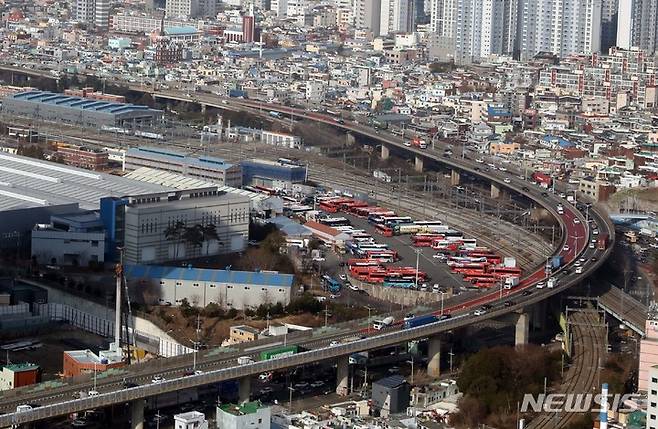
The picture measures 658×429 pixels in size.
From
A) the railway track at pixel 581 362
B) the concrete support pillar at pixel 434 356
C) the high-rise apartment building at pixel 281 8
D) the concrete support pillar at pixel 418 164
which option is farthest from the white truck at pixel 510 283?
the high-rise apartment building at pixel 281 8

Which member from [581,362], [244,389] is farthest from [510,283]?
[244,389]

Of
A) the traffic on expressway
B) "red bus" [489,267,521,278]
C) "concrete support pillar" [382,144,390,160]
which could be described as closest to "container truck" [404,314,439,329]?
the traffic on expressway

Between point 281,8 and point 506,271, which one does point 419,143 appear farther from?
point 281,8

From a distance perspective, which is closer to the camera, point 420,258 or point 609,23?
point 420,258

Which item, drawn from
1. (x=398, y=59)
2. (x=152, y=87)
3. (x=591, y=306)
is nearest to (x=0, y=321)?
(x=591, y=306)

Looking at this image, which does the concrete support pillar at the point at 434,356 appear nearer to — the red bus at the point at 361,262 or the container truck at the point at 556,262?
the container truck at the point at 556,262

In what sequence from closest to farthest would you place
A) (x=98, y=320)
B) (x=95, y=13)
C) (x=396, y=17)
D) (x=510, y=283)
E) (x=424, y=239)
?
(x=98, y=320) < (x=510, y=283) < (x=424, y=239) < (x=396, y=17) < (x=95, y=13)
